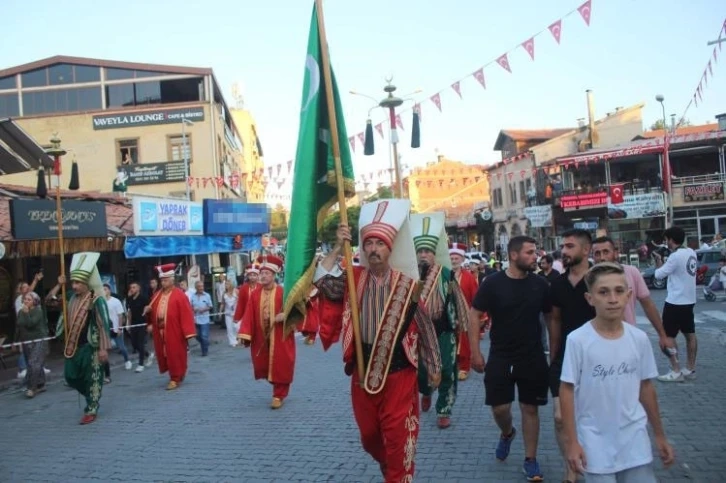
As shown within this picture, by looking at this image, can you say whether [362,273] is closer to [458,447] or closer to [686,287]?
[458,447]

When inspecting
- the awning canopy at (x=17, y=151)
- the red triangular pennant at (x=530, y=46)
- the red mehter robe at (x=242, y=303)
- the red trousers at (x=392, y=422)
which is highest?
the red triangular pennant at (x=530, y=46)

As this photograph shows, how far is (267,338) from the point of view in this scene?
8367 millimetres

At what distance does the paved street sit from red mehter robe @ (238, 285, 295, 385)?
15.7 inches

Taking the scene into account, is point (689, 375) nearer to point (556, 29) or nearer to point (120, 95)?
point (556, 29)

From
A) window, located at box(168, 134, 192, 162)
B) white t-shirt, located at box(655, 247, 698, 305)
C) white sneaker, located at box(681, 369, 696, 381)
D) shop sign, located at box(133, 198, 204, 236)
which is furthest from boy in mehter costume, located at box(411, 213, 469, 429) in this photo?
window, located at box(168, 134, 192, 162)

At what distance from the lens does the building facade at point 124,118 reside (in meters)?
31.3

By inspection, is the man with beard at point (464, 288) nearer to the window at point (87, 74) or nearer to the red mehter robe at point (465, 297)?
the red mehter robe at point (465, 297)

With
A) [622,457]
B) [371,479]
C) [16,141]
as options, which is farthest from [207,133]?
[622,457]

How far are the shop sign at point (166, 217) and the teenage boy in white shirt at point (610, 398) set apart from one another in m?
12.8

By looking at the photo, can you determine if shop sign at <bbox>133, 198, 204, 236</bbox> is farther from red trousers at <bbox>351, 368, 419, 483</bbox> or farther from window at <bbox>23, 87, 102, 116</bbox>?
window at <bbox>23, 87, 102, 116</bbox>

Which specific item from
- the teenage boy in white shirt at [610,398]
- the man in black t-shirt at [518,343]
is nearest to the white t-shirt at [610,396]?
the teenage boy in white shirt at [610,398]

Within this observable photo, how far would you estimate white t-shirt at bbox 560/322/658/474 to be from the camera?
10.1ft

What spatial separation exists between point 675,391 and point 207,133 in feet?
90.4

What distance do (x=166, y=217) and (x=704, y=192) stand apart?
25844mm
